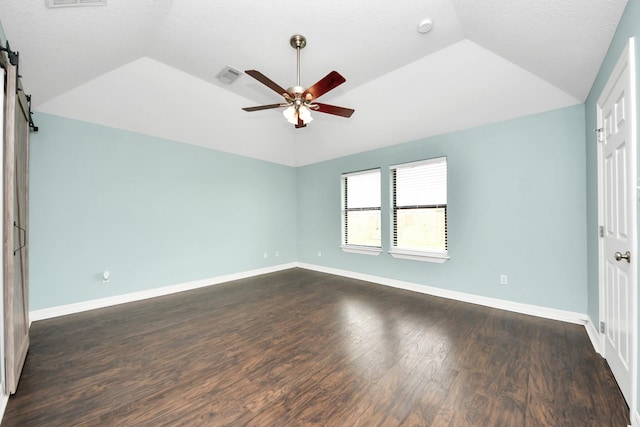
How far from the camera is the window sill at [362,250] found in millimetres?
4944

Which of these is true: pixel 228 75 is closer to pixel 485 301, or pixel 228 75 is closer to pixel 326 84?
pixel 326 84

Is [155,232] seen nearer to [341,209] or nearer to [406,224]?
[341,209]

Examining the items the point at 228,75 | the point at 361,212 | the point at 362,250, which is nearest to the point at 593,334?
the point at 362,250

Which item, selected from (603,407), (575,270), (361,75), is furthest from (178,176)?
(575,270)

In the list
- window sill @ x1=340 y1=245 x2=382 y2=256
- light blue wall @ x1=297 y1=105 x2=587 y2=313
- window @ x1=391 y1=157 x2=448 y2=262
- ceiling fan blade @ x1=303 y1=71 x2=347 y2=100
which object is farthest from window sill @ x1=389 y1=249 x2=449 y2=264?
ceiling fan blade @ x1=303 y1=71 x2=347 y2=100

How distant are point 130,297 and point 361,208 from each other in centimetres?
424

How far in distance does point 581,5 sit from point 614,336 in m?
2.43

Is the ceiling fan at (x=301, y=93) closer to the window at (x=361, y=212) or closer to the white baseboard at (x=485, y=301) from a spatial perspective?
the window at (x=361, y=212)

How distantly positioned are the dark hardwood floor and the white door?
341mm

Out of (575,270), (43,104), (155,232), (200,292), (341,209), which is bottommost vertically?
(200,292)

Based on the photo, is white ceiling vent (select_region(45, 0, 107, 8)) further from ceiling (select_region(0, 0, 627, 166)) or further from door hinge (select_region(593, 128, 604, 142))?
door hinge (select_region(593, 128, 604, 142))

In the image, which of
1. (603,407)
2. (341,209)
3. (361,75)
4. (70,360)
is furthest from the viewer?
(341,209)

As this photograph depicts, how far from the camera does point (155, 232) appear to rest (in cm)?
424

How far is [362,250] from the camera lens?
514 cm
